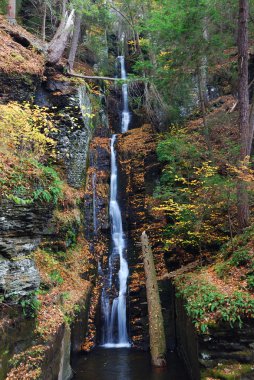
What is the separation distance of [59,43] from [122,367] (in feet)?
43.5

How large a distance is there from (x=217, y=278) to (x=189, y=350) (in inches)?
76.9

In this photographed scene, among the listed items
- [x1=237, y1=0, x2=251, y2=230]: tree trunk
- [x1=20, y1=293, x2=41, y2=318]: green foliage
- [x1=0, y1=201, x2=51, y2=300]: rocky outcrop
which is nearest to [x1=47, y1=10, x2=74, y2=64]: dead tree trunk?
[x1=237, y1=0, x2=251, y2=230]: tree trunk

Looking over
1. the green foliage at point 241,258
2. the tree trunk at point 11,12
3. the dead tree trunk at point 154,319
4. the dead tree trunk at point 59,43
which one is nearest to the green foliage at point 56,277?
the dead tree trunk at point 154,319

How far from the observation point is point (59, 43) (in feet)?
45.7

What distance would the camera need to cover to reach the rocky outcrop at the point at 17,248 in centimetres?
553

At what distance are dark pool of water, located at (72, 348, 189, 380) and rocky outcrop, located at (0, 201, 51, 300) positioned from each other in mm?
4023

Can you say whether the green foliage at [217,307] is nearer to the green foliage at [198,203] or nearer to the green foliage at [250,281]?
the green foliage at [250,281]

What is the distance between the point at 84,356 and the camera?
9898 mm

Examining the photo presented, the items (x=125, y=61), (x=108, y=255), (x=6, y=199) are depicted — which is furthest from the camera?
(x=125, y=61)

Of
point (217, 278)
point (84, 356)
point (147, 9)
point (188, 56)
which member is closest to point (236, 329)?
point (217, 278)

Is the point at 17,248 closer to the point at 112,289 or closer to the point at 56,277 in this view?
the point at 56,277

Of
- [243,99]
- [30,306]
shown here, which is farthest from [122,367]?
[243,99]

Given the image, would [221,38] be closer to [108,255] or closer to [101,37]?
[108,255]

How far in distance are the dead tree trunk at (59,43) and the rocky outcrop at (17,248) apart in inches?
375
